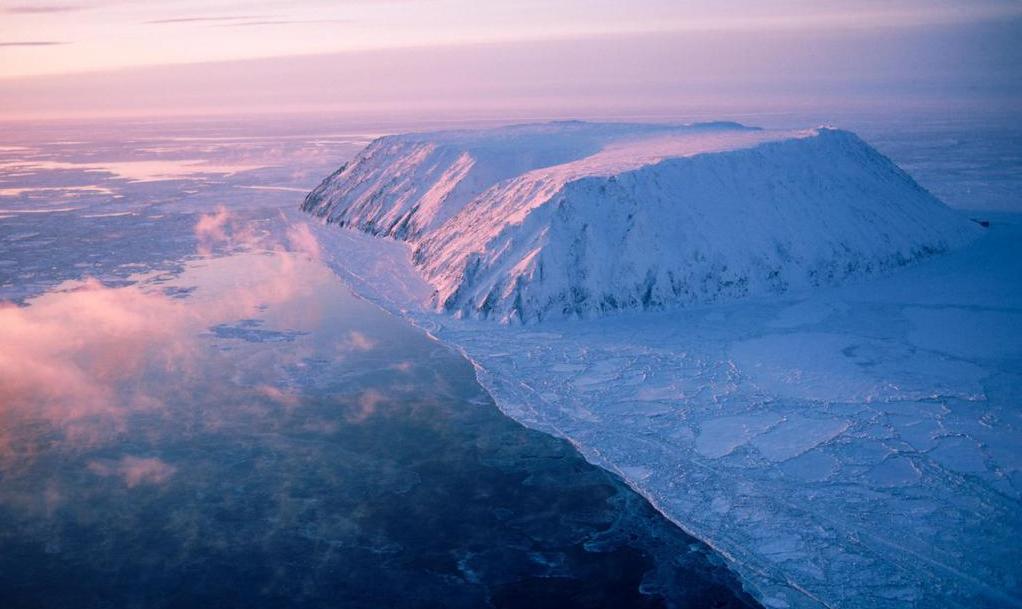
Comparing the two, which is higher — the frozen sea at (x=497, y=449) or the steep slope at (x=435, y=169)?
the steep slope at (x=435, y=169)

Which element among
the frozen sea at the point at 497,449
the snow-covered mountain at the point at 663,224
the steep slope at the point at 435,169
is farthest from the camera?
the steep slope at the point at 435,169

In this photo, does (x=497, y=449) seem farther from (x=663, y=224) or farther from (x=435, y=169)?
(x=435, y=169)

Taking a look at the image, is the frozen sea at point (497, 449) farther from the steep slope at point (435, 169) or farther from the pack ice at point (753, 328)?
the steep slope at point (435, 169)

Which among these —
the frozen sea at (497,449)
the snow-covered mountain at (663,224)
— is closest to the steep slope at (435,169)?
the snow-covered mountain at (663,224)

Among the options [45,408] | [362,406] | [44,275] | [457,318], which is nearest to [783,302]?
[457,318]

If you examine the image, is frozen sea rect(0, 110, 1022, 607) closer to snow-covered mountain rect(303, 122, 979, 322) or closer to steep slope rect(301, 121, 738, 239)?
snow-covered mountain rect(303, 122, 979, 322)

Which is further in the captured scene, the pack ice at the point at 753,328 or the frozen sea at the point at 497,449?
the pack ice at the point at 753,328

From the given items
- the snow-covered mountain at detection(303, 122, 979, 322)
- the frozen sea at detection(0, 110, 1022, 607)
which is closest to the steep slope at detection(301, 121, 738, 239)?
the snow-covered mountain at detection(303, 122, 979, 322)
